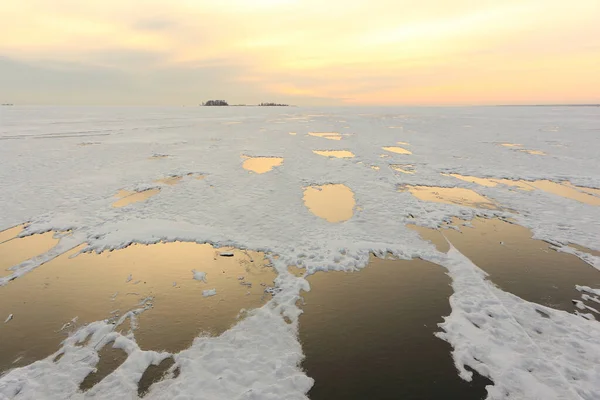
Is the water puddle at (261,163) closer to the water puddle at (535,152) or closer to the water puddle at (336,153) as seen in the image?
the water puddle at (336,153)

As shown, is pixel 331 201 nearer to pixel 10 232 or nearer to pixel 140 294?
pixel 140 294

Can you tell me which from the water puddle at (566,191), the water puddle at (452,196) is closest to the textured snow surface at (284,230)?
the water puddle at (452,196)

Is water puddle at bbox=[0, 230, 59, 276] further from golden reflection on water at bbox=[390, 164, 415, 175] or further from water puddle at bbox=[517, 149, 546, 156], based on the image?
water puddle at bbox=[517, 149, 546, 156]

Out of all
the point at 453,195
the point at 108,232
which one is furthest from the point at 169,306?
the point at 453,195

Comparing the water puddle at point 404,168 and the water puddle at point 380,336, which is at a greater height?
the water puddle at point 404,168

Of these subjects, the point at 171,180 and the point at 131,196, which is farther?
the point at 171,180

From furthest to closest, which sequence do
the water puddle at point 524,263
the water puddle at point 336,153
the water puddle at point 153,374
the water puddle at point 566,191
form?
the water puddle at point 336,153
the water puddle at point 566,191
the water puddle at point 524,263
the water puddle at point 153,374

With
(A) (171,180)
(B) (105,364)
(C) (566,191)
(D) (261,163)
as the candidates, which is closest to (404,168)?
(C) (566,191)
